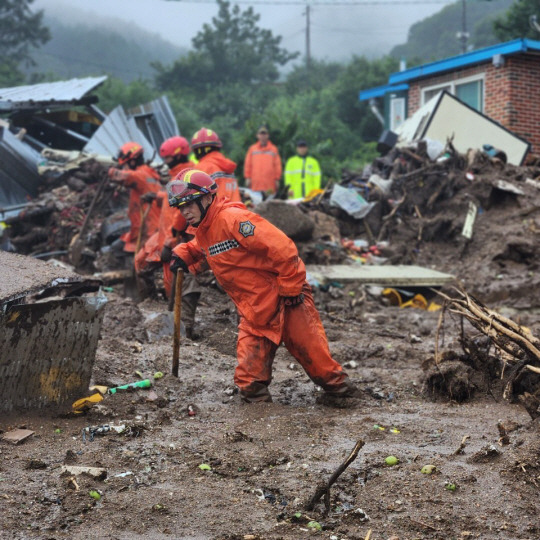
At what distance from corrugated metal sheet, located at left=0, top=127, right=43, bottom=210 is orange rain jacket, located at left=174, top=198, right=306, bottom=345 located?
28.6ft

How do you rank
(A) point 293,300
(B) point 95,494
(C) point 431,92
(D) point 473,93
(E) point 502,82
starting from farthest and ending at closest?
(C) point 431,92 → (D) point 473,93 → (E) point 502,82 → (A) point 293,300 → (B) point 95,494

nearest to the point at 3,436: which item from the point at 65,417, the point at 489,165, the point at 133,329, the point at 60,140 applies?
the point at 65,417

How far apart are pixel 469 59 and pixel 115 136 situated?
798cm

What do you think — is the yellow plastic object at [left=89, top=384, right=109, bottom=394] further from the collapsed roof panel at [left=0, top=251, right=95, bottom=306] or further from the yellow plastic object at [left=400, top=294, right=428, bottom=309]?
the yellow plastic object at [left=400, top=294, right=428, bottom=309]

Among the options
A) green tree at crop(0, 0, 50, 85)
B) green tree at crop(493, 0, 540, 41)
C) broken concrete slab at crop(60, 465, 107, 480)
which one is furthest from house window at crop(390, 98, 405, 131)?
green tree at crop(0, 0, 50, 85)

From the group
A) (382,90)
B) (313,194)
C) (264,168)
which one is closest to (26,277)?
(313,194)

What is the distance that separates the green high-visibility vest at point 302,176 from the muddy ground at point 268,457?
23.8 ft

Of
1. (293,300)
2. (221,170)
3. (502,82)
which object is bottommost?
(293,300)

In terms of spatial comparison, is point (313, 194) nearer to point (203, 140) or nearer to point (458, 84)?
point (203, 140)

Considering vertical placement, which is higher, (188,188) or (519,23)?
(519,23)

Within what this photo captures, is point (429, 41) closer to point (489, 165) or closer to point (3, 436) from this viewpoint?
point (489, 165)

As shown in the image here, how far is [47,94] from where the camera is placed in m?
14.4

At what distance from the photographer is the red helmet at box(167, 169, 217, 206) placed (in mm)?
4820

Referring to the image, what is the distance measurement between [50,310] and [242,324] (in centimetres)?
132
